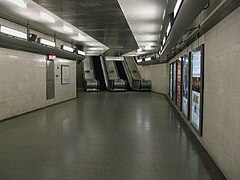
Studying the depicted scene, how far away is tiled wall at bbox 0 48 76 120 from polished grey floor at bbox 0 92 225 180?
0.78 m

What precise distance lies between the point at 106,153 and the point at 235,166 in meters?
2.14

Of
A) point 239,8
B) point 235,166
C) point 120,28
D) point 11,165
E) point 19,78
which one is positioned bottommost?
point 11,165

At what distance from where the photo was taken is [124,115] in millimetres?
8609

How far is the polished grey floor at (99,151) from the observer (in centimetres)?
349

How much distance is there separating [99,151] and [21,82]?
16.6 feet

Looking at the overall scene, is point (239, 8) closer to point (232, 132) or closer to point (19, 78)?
point (232, 132)

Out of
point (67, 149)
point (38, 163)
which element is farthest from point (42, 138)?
point (38, 163)

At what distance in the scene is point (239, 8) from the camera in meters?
2.75

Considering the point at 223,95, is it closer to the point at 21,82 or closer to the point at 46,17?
the point at 46,17

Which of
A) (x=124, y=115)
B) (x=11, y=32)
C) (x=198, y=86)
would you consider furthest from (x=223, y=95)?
(x=11, y=32)

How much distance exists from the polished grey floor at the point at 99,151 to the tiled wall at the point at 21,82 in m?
0.78

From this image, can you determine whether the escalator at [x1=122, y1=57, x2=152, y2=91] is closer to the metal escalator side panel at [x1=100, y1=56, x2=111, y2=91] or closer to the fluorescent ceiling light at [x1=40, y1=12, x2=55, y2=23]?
the metal escalator side panel at [x1=100, y1=56, x2=111, y2=91]

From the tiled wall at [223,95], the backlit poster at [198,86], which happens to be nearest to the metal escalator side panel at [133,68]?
the backlit poster at [198,86]

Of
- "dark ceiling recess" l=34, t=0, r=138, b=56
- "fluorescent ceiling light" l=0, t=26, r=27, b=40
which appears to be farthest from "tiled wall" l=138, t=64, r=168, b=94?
"fluorescent ceiling light" l=0, t=26, r=27, b=40
